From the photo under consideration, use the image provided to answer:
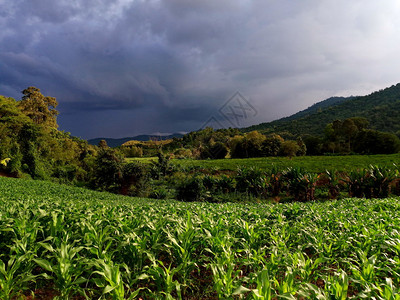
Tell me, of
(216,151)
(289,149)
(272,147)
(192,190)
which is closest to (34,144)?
(192,190)

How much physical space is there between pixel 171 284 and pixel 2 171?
31.7 m

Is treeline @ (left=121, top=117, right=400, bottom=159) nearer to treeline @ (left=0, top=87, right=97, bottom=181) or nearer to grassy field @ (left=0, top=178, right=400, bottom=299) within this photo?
treeline @ (left=0, top=87, right=97, bottom=181)

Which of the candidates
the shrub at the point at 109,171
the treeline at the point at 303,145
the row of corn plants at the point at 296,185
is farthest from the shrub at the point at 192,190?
the treeline at the point at 303,145

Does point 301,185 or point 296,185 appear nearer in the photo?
point 301,185

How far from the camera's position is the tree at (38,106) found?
103ft

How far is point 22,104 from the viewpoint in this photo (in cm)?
3112

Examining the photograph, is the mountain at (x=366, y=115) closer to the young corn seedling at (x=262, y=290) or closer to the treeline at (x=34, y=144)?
the treeline at (x=34, y=144)

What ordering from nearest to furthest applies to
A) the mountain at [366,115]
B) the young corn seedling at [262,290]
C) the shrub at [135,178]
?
the young corn seedling at [262,290] → the shrub at [135,178] → the mountain at [366,115]

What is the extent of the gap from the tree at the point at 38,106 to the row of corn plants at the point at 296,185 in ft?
88.5

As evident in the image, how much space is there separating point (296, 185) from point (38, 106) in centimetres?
3471

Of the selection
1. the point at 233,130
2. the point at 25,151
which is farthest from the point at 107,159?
the point at 233,130

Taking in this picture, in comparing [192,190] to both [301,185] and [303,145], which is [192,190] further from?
[303,145]

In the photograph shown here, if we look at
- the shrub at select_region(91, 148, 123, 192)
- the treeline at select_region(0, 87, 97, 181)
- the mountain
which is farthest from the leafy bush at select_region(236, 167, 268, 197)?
the mountain

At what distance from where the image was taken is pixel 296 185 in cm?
1394
